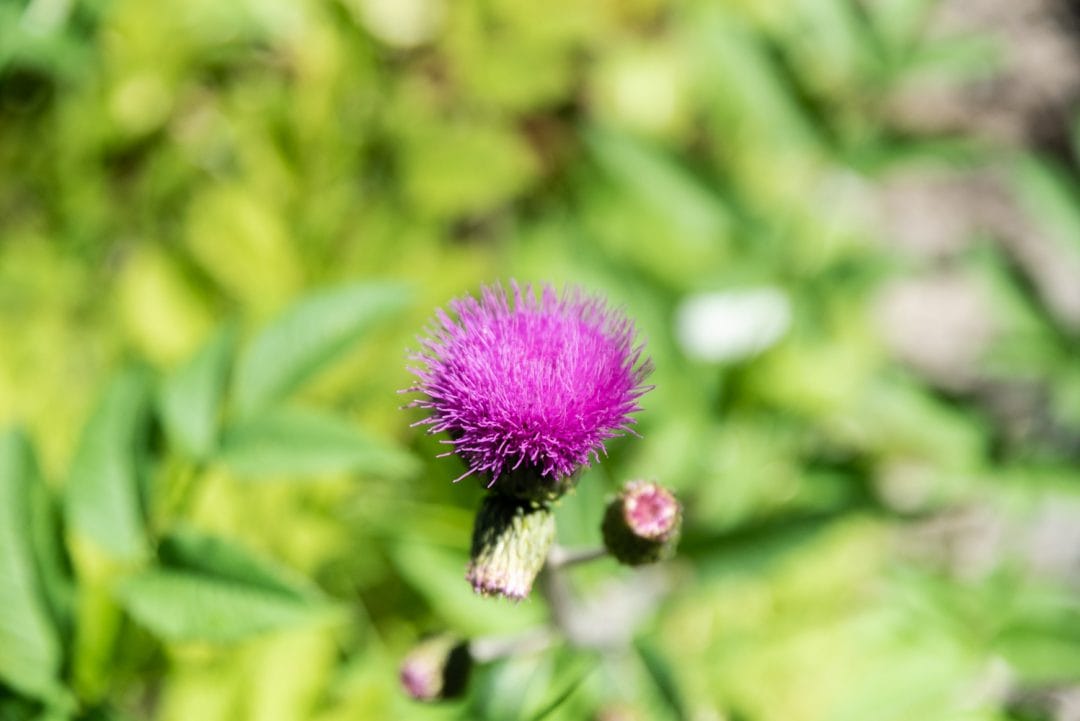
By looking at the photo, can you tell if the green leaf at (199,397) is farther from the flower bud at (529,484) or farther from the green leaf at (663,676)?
the green leaf at (663,676)

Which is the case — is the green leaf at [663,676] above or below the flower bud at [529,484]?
below

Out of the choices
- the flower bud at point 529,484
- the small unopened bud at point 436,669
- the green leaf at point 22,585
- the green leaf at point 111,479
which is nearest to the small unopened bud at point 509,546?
the flower bud at point 529,484

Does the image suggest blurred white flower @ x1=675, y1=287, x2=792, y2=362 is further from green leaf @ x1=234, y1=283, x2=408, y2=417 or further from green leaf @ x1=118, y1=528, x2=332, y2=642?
green leaf @ x1=118, y1=528, x2=332, y2=642

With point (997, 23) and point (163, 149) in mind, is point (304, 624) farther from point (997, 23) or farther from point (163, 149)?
point (997, 23)

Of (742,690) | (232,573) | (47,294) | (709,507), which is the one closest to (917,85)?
(709,507)

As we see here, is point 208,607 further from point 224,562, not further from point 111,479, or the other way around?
point 111,479
